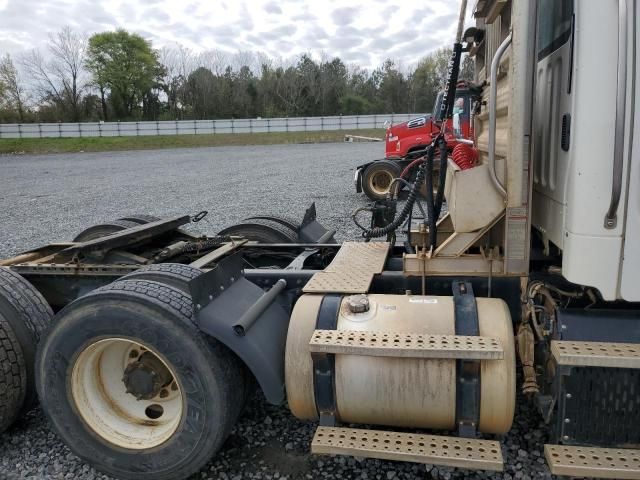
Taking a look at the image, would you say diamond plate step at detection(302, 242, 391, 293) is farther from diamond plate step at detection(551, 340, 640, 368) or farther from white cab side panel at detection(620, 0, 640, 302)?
white cab side panel at detection(620, 0, 640, 302)

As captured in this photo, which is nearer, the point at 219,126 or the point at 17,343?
the point at 17,343

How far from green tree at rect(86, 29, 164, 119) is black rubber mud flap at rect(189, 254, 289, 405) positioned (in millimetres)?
63633

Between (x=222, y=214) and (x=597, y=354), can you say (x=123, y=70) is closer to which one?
(x=222, y=214)

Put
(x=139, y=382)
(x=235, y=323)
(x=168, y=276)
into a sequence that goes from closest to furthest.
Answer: (x=235, y=323) → (x=139, y=382) → (x=168, y=276)

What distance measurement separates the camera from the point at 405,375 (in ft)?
8.35

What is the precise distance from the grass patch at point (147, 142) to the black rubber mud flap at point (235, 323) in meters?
36.9

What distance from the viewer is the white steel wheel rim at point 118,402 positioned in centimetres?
286

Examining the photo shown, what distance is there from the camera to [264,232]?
Answer: 5.02 m

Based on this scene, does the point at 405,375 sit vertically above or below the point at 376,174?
below

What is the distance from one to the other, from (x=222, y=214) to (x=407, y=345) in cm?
890

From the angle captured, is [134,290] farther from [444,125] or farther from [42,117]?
[42,117]

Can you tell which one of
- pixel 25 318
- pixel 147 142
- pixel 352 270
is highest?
pixel 147 142

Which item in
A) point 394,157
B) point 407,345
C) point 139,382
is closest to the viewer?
point 407,345

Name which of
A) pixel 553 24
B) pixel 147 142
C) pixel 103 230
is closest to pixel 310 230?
pixel 103 230
